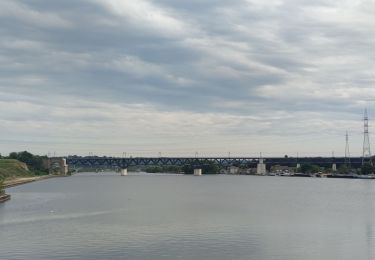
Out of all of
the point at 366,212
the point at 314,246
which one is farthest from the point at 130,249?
the point at 366,212

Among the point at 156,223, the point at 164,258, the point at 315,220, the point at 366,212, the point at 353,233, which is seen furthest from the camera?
the point at 366,212

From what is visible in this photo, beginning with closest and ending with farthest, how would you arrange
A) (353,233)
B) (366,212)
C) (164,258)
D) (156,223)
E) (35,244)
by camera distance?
(164,258) → (35,244) → (353,233) → (156,223) → (366,212)

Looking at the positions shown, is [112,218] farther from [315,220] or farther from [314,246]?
[314,246]

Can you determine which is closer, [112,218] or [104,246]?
[104,246]

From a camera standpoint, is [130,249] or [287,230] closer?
[130,249]

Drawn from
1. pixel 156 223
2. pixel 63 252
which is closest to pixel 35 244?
pixel 63 252

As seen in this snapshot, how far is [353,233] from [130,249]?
25109 millimetres

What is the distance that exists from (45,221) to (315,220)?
33.9 meters

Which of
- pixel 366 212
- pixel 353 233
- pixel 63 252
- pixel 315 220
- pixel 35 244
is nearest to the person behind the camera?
pixel 63 252

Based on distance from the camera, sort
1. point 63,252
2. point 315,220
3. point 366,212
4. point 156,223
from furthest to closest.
→ point 366,212, point 315,220, point 156,223, point 63,252

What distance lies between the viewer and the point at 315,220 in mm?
67312

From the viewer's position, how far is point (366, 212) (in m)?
79.4

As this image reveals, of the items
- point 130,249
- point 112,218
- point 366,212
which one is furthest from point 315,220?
point 130,249

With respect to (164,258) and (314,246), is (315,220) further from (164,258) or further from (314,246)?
(164,258)
